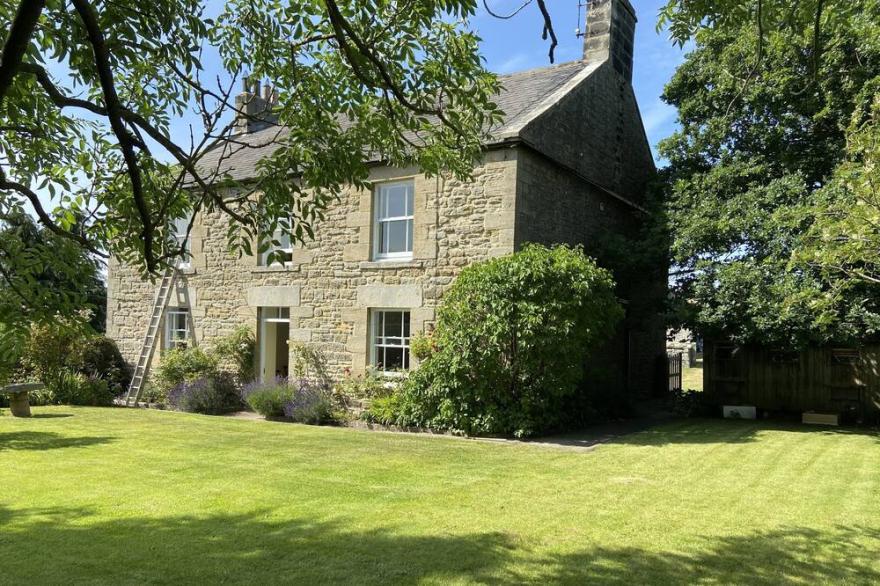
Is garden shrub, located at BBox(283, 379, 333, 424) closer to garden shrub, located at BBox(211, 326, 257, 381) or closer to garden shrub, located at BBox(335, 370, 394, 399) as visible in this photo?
garden shrub, located at BBox(335, 370, 394, 399)

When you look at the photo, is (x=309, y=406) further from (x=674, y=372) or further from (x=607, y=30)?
(x=674, y=372)

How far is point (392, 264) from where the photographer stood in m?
13.9

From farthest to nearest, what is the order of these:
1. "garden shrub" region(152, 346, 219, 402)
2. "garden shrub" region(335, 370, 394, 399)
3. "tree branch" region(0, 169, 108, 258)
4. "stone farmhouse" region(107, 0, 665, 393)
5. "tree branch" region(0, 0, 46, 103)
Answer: "garden shrub" region(152, 346, 219, 402) < "garden shrub" region(335, 370, 394, 399) < "stone farmhouse" region(107, 0, 665, 393) < "tree branch" region(0, 169, 108, 258) < "tree branch" region(0, 0, 46, 103)

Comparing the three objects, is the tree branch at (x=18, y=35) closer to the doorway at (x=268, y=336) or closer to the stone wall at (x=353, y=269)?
the stone wall at (x=353, y=269)

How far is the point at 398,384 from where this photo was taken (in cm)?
1325

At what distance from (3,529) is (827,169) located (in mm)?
15731

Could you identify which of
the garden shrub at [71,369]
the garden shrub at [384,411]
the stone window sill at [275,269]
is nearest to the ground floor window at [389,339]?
the garden shrub at [384,411]

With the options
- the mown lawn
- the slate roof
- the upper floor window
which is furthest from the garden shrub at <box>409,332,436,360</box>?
the slate roof

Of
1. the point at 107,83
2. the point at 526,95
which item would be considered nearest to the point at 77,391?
the point at 526,95

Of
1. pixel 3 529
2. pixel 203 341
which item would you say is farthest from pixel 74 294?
pixel 203 341

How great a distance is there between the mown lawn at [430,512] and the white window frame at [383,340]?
11.1 ft

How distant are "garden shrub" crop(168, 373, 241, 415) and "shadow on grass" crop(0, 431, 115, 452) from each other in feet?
13.8

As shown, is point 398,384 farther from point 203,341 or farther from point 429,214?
point 203,341

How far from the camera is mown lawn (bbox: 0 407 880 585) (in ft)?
15.4
